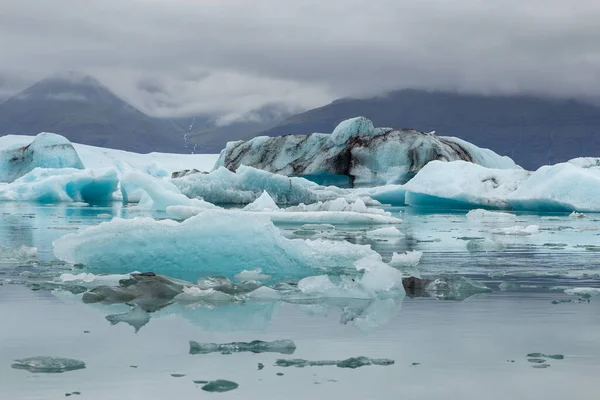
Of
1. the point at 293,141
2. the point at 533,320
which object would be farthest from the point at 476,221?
the point at 293,141

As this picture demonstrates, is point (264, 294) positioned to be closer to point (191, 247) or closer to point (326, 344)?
point (326, 344)

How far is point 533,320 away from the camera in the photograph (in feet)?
13.9

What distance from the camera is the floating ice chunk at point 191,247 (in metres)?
6.23

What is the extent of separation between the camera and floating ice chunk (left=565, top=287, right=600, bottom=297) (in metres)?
5.13

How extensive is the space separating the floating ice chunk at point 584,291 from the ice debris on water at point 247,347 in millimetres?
2474

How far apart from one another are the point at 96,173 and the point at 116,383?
22.9m

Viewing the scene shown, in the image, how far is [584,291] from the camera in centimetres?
516

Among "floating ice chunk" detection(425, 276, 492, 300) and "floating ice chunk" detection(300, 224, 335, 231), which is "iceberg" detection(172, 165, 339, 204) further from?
"floating ice chunk" detection(425, 276, 492, 300)

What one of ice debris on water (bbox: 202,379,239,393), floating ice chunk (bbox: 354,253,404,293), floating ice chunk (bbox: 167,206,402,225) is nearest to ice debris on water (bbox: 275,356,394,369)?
ice debris on water (bbox: 202,379,239,393)

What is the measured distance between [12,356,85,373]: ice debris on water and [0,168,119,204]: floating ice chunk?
72.3ft

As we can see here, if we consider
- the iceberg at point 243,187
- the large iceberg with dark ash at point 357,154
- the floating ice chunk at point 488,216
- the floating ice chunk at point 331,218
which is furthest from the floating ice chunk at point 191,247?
the large iceberg with dark ash at point 357,154

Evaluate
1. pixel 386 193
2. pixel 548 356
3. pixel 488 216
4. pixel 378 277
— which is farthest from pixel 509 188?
pixel 548 356

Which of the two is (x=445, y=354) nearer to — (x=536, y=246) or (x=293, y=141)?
(x=536, y=246)

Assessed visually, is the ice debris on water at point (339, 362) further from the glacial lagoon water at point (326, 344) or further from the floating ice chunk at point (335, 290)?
the floating ice chunk at point (335, 290)
